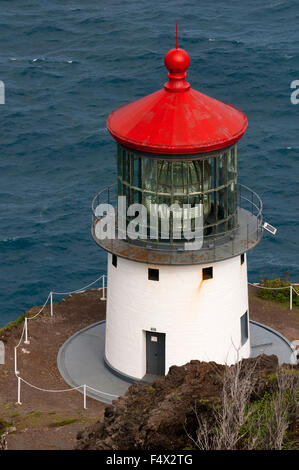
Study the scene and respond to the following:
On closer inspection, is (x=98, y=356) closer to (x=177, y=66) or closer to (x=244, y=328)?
(x=244, y=328)

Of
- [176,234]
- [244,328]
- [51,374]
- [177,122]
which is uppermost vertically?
[177,122]

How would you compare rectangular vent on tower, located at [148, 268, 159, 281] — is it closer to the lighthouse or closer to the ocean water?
the lighthouse

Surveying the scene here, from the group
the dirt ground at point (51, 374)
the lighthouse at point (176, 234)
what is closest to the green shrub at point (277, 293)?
the dirt ground at point (51, 374)

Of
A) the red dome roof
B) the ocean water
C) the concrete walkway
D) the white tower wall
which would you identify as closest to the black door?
the white tower wall

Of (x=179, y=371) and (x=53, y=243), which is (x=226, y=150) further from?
(x=53, y=243)

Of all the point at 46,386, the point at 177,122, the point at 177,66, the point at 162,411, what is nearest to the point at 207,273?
the point at 177,122

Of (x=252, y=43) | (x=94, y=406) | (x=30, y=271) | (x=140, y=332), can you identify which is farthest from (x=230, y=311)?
(x=252, y=43)
